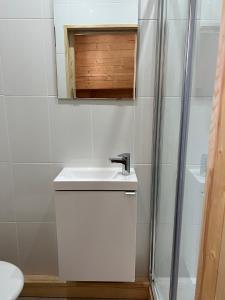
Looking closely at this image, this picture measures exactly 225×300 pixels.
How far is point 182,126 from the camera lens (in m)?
1.05

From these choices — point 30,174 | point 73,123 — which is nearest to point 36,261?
point 30,174

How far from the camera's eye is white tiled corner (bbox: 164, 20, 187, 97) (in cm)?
111

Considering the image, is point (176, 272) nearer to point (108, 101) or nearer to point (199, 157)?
point (199, 157)

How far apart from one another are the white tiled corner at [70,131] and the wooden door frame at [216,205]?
958mm

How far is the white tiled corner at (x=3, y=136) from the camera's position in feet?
4.92

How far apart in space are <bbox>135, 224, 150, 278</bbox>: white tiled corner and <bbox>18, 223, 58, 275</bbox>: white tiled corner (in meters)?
0.54

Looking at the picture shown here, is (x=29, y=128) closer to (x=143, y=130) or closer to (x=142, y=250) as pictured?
(x=143, y=130)

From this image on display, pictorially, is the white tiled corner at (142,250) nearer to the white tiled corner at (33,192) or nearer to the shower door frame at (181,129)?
the shower door frame at (181,129)

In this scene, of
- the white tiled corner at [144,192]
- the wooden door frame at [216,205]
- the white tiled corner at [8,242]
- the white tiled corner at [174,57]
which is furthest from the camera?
the white tiled corner at [8,242]

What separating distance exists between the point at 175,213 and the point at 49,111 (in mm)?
891

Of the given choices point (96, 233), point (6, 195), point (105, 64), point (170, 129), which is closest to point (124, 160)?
point (170, 129)

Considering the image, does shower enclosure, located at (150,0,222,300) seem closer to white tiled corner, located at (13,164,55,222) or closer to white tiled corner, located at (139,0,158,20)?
white tiled corner, located at (139,0,158,20)

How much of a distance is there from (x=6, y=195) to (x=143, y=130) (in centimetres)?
94

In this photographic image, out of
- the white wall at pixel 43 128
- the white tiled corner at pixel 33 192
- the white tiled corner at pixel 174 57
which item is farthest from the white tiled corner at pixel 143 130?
the white tiled corner at pixel 33 192
